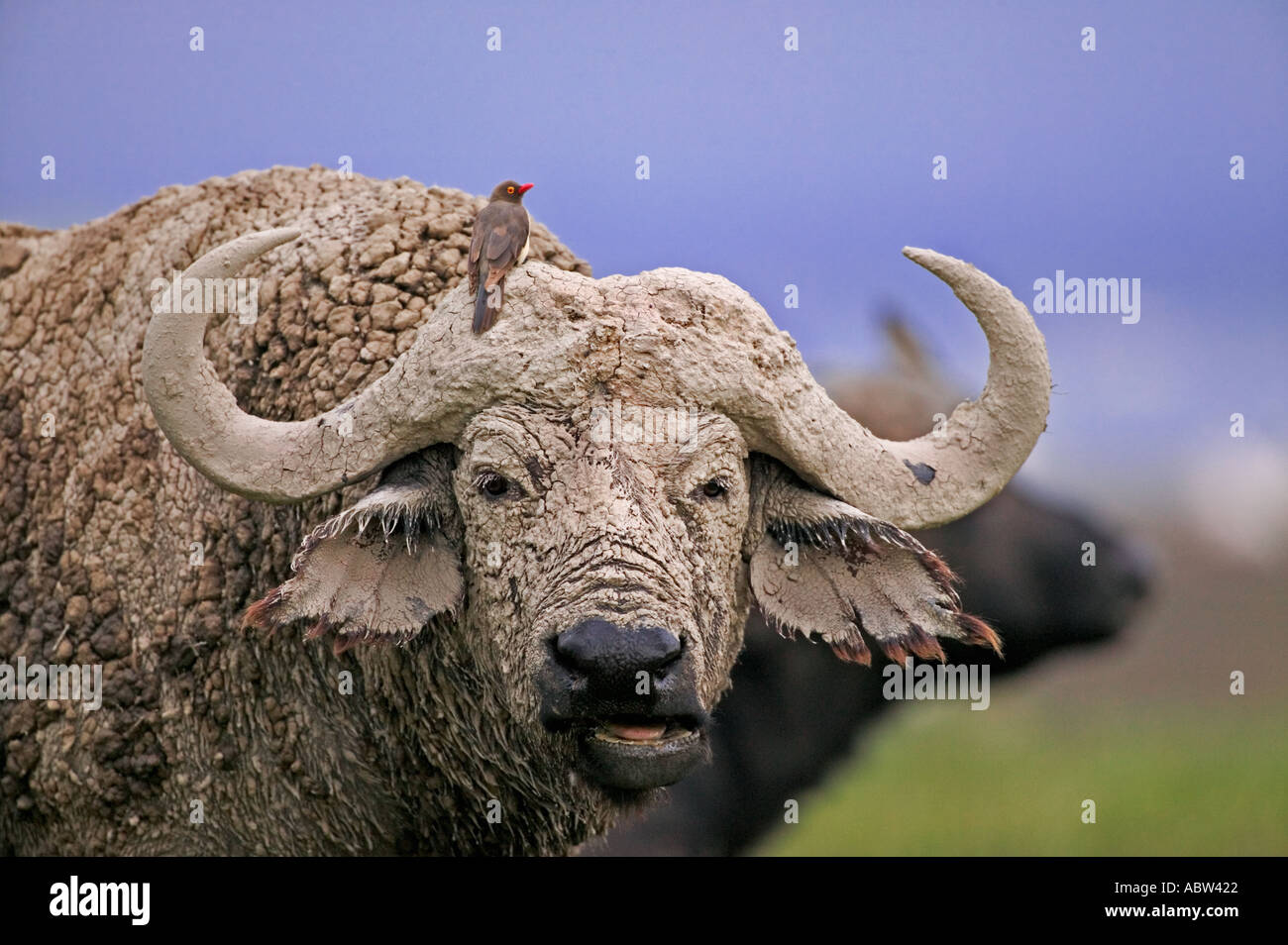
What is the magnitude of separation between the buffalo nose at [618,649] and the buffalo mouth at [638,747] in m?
0.23

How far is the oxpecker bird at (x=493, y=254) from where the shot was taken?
4.57 m

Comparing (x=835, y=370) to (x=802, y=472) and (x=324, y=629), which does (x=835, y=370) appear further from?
(x=324, y=629)

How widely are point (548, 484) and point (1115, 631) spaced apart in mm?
7227

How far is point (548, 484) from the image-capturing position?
4359 millimetres

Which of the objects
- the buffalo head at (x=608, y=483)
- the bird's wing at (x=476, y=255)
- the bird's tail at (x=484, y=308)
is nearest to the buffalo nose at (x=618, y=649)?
the buffalo head at (x=608, y=483)

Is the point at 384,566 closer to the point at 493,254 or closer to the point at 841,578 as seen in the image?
the point at 493,254

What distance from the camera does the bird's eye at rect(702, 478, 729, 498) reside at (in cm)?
450

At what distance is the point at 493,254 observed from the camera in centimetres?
470

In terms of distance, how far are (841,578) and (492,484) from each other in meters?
1.30

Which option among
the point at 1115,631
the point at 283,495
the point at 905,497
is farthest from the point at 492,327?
the point at 1115,631
